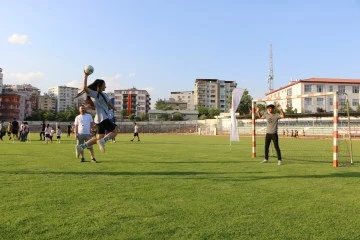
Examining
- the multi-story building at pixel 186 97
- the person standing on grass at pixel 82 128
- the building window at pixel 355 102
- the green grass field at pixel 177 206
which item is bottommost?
the green grass field at pixel 177 206

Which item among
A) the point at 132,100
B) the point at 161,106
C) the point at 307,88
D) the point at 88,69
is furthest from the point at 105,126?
the point at 132,100

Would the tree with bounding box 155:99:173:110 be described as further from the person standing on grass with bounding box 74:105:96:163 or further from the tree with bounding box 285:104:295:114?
the person standing on grass with bounding box 74:105:96:163

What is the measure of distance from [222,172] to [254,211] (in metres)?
4.49

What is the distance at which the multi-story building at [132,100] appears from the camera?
17948 cm

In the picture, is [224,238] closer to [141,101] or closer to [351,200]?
[351,200]

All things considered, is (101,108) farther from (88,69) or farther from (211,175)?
(211,175)

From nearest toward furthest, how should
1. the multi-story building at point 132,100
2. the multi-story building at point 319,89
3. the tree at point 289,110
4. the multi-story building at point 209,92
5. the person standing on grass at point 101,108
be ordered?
the person standing on grass at point 101,108
the tree at point 289,110
the multi-story building at point 319,89
the multi-story building at point 209,92
the multi-story building at point 132,100

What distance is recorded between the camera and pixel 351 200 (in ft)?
20.4

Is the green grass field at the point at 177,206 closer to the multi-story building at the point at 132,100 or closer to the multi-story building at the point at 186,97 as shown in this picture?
the multi-story building at the point at 132,100

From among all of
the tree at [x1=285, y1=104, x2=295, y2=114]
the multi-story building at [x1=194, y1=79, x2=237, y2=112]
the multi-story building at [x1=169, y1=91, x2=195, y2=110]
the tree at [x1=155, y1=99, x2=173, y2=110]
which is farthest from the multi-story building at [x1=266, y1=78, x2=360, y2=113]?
the multi-story building at [x1=169, y1=91, x2=195, y2=110]

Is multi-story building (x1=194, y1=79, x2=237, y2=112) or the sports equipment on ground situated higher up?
multi-story building (x1=194, y1=79, x2=237, y2=112)

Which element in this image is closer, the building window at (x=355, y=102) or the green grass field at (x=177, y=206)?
the green grass field at (x=177, y=206)

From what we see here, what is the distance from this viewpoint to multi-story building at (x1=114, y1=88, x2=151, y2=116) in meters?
179

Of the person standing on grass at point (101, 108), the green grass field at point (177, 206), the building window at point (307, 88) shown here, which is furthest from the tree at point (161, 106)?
the green grass field at point (177, 206)
